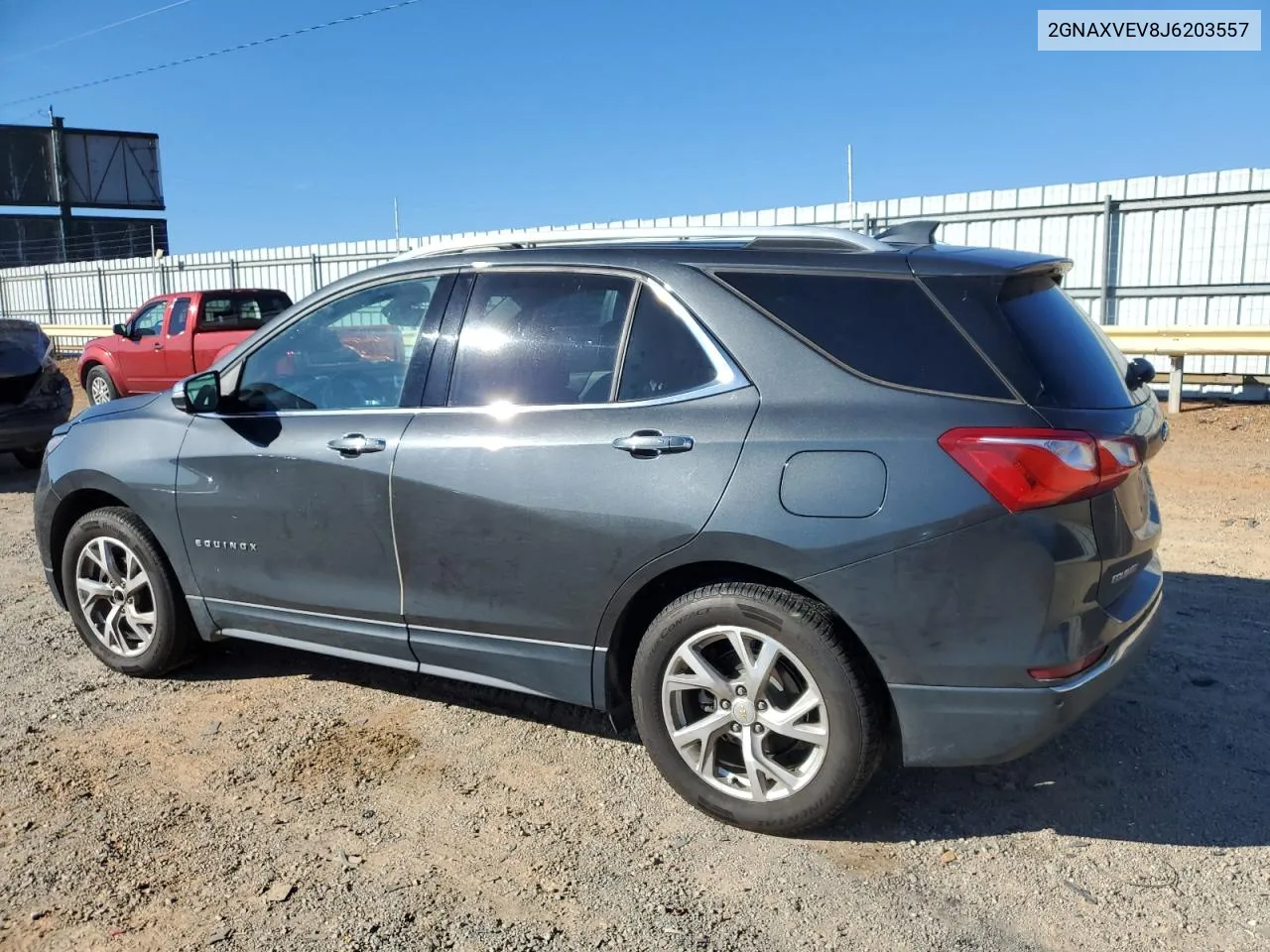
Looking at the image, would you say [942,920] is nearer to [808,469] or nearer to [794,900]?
[794,900]

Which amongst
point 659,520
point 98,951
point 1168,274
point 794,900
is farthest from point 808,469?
point 1168,274

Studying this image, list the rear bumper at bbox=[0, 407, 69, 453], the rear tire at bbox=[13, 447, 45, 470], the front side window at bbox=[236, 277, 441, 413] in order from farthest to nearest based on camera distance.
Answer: the rear tire at bbox=[13, 447, 45, 470] < the rear bumper at bbox=[0, 407, 69, 453] < the front side window at bbox=[236, 277, 441, 413]

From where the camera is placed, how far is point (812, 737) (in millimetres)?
3033

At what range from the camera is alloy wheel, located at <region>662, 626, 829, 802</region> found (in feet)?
10.0

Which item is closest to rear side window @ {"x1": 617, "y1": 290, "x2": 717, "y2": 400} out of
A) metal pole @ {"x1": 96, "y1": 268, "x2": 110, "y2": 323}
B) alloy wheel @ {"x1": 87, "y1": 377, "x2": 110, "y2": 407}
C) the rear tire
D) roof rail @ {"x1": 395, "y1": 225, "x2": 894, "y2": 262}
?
roof rail @ {"x1": 395, "y1": 225, "x2": 894, "y2": 262}

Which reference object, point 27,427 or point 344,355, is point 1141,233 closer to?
point 344,355

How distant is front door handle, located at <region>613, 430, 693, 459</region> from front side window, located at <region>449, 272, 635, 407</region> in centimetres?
21

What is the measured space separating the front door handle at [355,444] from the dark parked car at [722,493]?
0.02 meters

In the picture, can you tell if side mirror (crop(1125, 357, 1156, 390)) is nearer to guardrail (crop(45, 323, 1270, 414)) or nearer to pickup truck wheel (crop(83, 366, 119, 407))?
guardrail (crop(45, 323, 1270, 414))

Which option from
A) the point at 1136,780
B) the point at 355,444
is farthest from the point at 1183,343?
the point at 355,444

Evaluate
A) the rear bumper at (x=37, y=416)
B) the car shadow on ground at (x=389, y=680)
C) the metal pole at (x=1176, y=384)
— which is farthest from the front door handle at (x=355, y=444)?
the metal pole at (x=1176, y=384)

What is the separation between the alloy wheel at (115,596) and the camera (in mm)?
4504

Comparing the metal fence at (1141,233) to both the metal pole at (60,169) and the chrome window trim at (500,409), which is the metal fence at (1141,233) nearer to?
the chrome window trim at (500,409)

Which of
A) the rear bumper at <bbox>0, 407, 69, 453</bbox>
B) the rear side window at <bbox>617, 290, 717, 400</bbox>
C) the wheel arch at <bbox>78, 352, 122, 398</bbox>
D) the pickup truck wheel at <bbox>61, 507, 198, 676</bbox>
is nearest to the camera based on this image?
the rear side window at <bbox>617, 290, 717, 400</bbox>
